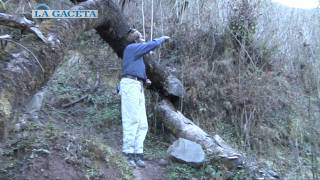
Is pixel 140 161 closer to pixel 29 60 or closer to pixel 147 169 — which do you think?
pixel 147 169

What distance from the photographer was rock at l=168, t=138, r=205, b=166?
18.8ft

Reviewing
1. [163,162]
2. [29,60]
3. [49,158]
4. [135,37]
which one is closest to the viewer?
[29,60]

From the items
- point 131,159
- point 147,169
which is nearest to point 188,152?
point 147,169

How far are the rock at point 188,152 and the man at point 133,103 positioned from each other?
47 cm

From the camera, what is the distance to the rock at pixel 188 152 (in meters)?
5.73

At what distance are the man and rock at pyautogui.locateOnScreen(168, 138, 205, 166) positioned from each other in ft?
1.55

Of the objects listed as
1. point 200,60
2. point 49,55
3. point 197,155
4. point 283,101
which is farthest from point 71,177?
point 283,101

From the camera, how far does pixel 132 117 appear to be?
5832 millimetres

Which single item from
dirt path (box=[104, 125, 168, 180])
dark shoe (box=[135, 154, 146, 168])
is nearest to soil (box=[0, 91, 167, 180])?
dirt path (box=[104, 125, 168, 180])

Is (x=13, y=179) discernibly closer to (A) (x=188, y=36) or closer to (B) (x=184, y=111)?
(B) (x=184, y=111)

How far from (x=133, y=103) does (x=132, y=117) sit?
0.19 metres

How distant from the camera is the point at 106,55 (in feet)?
31.3

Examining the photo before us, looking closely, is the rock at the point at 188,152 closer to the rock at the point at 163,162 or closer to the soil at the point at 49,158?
the rock at the point at 163,162

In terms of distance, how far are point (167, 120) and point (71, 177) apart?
2970mm
